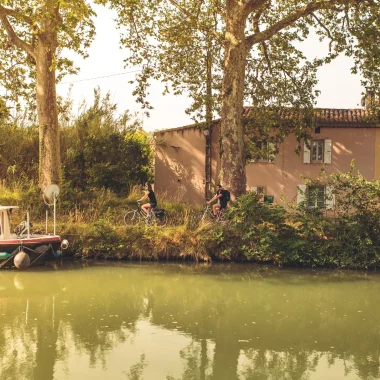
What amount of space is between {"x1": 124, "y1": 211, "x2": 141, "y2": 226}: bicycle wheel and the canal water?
2.11 m

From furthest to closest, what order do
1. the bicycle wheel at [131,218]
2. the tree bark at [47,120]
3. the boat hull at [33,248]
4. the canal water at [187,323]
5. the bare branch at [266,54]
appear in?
the bare branch at [266,54] → the tree bark at [47,120] → the bicycle wheel at [131,218] → the boat hull at [33,248] → the canal water at [187,323]

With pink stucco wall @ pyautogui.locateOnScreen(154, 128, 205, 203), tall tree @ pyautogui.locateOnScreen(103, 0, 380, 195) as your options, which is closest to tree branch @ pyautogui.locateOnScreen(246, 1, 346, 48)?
tall tree @ pyautogui.locateOnScreen(103, 0, 380, 195)

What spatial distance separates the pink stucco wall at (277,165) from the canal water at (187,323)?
12.3 meters

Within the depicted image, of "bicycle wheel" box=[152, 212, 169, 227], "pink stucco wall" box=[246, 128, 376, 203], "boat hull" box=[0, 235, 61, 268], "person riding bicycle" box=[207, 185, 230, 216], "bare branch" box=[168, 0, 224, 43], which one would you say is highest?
"bare branch" box=[168, 0, 224, 43]

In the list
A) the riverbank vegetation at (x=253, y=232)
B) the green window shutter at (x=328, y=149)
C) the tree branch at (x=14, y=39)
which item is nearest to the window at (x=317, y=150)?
the green window shutter at (x=328, y=149)

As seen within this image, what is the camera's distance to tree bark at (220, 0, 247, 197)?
19750mm

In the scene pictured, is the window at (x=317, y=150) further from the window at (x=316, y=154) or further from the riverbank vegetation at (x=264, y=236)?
the riverbank vegetation at (x=264, y=236)

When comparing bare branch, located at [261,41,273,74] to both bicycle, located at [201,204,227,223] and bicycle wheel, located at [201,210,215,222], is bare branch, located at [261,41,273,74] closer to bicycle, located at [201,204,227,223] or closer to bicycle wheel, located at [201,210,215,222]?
bicycle, located at [201,204,227,223]

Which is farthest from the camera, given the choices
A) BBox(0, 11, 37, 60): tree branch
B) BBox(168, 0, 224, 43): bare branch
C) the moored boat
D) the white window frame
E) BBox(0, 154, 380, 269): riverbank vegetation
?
A: the white window frame

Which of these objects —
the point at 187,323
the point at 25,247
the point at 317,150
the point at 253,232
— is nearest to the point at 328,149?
the point at 317,150

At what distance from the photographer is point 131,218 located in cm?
1898

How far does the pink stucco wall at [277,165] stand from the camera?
28.3m

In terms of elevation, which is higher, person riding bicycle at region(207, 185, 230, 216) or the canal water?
person riding bicycle at region(207, 185, 230, 216)

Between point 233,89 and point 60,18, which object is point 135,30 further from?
point 233,89
